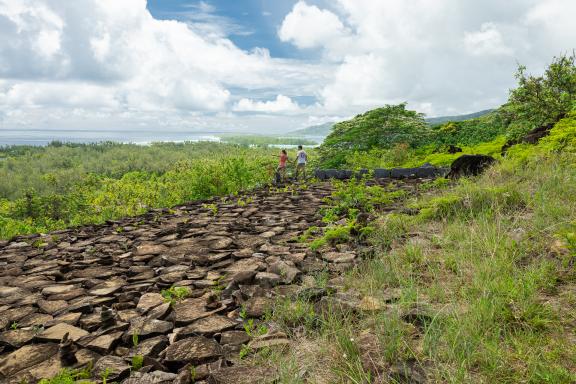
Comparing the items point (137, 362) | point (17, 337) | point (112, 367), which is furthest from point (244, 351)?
point (17, 337)

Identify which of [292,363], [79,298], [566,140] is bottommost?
[79,298]

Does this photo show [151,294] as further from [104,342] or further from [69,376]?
[69,376]

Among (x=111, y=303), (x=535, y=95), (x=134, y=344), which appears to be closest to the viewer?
(x=134, y=344)

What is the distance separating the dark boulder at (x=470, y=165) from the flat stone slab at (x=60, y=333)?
8.68 m

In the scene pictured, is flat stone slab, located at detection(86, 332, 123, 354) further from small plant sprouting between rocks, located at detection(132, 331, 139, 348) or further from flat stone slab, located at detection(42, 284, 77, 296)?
flat stone slab, located at detection(42, 284, 77, 296)

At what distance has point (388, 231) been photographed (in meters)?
5.34

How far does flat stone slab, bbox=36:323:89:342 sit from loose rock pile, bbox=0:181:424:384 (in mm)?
10

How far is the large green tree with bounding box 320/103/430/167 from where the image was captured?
919 inches

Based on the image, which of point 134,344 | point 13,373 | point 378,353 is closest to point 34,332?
point 13,373

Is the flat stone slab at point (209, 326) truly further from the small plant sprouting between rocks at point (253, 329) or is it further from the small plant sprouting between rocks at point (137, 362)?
the small plant sprouting between rocks at point (137, 362)

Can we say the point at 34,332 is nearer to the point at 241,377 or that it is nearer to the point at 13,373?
the point at 13,373

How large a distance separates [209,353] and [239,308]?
775mm

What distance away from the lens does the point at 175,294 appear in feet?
13.5

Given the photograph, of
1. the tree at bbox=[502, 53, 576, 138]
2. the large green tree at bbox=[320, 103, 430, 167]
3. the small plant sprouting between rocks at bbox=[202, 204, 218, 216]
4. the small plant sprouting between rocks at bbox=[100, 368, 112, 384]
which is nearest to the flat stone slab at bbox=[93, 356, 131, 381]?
the small plant sprouting between rocks at bbox=[100, 368, 112, 384]
